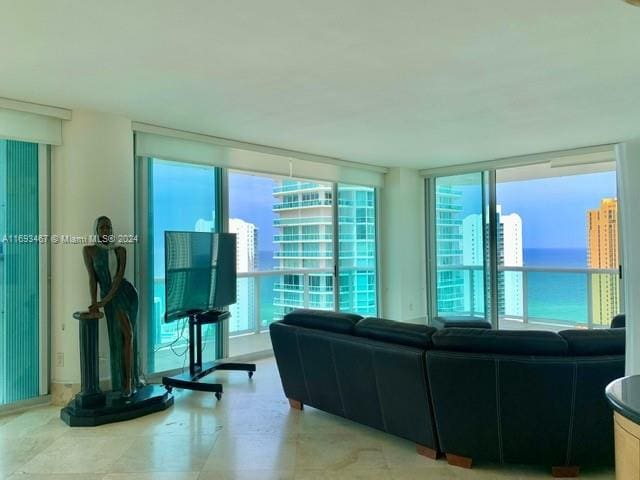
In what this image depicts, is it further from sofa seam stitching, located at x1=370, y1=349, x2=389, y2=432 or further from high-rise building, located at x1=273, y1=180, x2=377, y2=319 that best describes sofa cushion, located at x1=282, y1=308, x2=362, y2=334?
high-rise building, located at x1=273, y1=180, x2=377, y2=319

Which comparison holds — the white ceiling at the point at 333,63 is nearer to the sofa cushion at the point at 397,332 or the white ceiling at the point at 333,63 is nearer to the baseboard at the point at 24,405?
the sofa cushion at the point at 397,332

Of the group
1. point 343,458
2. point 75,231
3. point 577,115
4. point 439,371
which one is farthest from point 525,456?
point 75,231

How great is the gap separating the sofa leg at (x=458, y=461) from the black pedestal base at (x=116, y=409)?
2.14 m

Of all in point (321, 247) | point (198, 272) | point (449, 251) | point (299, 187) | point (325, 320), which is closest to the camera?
point (325, 320)

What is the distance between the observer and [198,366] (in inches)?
162

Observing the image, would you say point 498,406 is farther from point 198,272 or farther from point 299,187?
point 299,187

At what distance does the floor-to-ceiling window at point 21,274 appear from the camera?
3492 mm

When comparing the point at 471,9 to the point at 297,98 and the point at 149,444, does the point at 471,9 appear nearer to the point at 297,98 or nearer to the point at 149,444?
the point at 297,98

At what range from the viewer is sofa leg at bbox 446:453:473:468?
2.52m

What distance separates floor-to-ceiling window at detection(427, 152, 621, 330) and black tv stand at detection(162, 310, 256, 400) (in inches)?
113

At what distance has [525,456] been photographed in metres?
2.38

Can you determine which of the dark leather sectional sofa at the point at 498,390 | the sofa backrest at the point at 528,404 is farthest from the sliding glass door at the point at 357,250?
the sofa backrest at the point at 528,404

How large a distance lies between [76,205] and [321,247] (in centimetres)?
319

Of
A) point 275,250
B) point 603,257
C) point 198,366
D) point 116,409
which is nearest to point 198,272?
point 198,366
